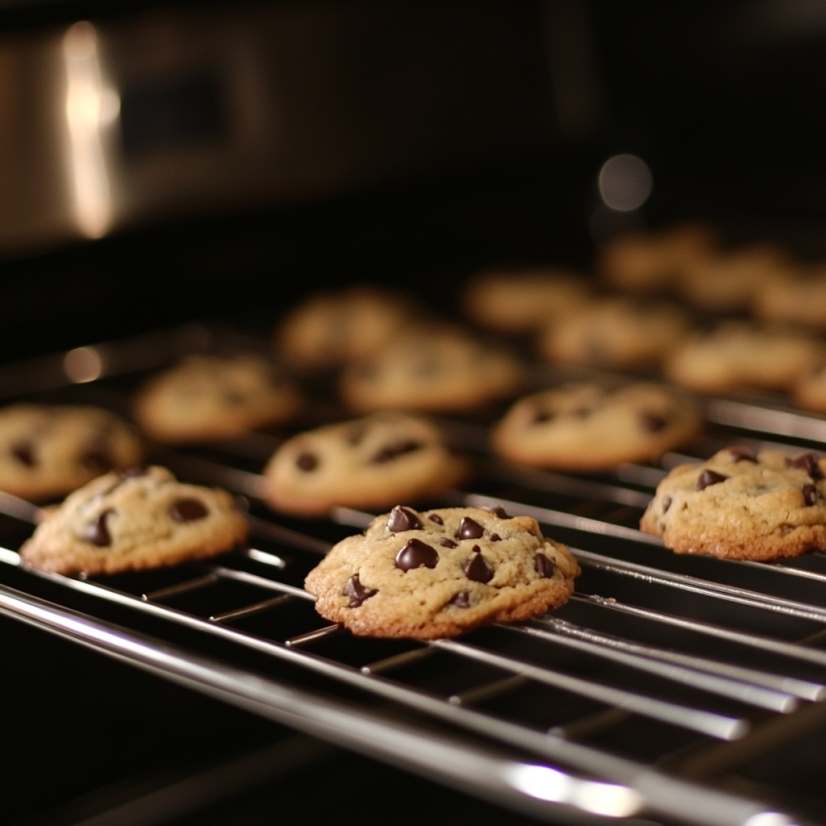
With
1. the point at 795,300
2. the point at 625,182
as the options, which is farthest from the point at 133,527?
the point at 625,182

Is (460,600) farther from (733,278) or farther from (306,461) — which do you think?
(733,278)

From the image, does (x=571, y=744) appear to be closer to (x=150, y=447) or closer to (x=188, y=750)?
(x=188, y=750)

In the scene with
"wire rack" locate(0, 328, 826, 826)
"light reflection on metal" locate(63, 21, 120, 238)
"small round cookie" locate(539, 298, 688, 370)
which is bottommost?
"wire rack" locate(0, 328, 826, 826)

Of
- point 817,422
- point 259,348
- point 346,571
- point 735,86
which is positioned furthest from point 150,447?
point 735,86

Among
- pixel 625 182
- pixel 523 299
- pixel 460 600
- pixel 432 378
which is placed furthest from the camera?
pixel 625 182

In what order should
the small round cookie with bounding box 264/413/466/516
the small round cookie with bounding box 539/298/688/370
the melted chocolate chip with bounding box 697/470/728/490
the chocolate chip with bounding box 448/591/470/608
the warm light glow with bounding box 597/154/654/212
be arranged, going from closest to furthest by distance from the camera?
the chocolate chip with bounding box 448/591/470/608
the melted chocolate chip with bounding box 697/470/728/490
the small round cookie with bounding box 264/413/466/516
the small round cookie with bounding box 539/298/688/370
the warm light glow with bounding box 597/154/654/212

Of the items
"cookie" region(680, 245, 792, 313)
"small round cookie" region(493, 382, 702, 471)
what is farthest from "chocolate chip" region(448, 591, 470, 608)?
"cookie" region(680, 245, 792, 313)

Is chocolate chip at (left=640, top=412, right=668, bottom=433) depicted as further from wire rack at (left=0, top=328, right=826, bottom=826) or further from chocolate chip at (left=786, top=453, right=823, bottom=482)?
chocolate chip at (left=786, top=453, right=823, bottom=482)
